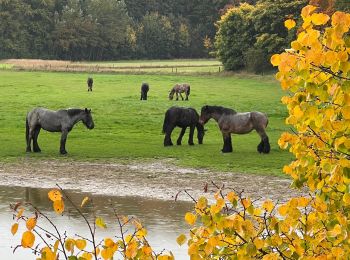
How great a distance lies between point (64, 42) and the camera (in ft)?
349

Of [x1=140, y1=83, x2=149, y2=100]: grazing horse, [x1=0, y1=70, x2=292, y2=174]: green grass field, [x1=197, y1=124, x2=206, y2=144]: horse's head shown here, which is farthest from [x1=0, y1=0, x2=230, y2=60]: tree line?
[x1=197, y1=124, x2=206, y2=144]: horse's head

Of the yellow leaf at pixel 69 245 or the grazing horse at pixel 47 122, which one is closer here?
the yellow leaf at pixel 69 245

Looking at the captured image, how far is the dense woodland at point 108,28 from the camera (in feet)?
346

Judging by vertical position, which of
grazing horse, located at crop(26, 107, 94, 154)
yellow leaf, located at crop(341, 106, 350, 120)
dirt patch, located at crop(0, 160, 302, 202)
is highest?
yellow leaf, located at crop(341, 106, 350, 120)

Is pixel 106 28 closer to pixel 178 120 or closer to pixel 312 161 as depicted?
pixel 178 120

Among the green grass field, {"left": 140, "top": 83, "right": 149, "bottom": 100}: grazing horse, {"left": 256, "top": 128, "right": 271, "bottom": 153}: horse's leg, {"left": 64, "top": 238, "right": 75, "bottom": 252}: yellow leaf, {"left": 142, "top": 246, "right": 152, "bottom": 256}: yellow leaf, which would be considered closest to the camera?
{"left": 64, "top": 238, "right": 75, "bottom": 252}: yellow leaf

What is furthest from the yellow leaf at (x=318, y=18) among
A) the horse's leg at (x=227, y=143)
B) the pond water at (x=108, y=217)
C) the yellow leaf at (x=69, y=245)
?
the horse's leg at (x=227, y=143)

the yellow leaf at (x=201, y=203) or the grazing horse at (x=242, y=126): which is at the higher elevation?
the yellow leaf at (x=201, y=203)

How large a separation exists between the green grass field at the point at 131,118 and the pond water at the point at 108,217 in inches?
186

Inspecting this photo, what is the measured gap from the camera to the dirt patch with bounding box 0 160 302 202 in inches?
692

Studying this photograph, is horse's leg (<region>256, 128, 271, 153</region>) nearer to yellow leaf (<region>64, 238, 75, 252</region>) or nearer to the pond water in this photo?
the pond water

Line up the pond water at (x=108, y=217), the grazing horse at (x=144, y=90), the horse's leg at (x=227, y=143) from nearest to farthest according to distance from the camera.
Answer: the pond water at (x=108, y=217), the horse's leg at (x=227, y=143), the grazing horse at (x=144, y=90)

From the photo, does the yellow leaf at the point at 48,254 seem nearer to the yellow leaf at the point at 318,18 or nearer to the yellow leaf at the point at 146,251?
the yellow leaf at the point at 146,251

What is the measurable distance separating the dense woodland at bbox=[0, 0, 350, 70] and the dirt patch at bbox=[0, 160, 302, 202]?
7576 cm
